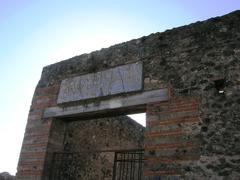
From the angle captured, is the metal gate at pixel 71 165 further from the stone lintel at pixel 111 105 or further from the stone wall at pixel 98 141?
the stone lintel at pixel 111 105

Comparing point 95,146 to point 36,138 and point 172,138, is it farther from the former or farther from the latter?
point 172,138

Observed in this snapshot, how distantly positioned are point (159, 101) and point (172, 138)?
0.72 m

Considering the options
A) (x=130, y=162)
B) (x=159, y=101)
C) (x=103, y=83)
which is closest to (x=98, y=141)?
(x=130, y=162)

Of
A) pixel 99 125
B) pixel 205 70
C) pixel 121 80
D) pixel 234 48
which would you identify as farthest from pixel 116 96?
pixel 99 125

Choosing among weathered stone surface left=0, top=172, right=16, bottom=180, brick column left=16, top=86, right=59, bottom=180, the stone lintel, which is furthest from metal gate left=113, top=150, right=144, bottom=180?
weathered stone surface left=0, top=172, right=16, bottom=180

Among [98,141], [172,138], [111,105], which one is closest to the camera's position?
[172,138]

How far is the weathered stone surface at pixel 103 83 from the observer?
217 inches

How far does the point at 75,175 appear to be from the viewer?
7.63m

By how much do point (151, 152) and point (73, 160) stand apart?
11.7 feet

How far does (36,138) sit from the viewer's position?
20.7 feet

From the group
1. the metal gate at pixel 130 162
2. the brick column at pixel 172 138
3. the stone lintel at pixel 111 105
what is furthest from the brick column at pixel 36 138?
the brick column at pixel 172 138

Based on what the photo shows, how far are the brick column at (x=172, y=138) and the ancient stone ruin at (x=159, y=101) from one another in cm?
1

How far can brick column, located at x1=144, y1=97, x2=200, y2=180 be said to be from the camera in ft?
14.3

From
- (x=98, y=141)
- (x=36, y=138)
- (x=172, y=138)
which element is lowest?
(x=172, y=138)
